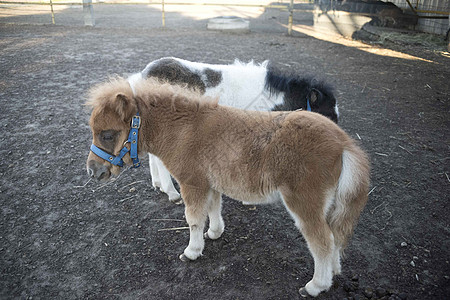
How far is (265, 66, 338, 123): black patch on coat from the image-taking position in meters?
3.54

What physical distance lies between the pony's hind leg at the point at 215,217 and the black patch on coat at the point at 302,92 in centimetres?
133

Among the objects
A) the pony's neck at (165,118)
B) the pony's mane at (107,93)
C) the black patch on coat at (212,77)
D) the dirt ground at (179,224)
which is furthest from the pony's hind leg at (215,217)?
the black patch on coat at (212,77)

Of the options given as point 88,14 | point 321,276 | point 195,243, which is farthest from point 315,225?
point 88,14

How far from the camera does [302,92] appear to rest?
3.67 meters

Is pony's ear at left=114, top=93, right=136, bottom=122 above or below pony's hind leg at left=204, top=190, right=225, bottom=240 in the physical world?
above

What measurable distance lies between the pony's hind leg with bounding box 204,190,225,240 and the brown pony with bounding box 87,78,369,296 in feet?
0.94

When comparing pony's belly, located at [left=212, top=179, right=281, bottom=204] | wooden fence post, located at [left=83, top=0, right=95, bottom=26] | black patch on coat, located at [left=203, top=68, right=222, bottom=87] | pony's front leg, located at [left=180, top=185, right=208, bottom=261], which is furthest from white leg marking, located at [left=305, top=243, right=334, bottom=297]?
wooden fence post, located at [left=83, top=0, right=95, bottom=26]

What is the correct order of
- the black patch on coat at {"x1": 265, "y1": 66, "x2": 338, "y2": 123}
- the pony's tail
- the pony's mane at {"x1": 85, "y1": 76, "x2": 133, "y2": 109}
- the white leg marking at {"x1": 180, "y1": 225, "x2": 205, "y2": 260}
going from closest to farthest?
the pony's tail, the pony's mane at {"x1": 85, "y1": 76, "x2": 133, "y2": 109}, the white leg marking at {"x1": 180, "y1": 225, "x2": 205, "y2": 260}, the black patch on coat at {"x1": 265, "y1": 66, "x2": 338, "y2": 123}

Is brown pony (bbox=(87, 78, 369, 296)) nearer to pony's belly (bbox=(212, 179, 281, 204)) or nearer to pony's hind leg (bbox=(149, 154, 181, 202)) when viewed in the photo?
pony's belly (bbox=(212, 179, 281, 204))

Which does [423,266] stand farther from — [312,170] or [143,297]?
[143,297]

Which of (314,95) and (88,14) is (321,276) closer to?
(314,95)

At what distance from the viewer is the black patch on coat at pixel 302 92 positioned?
354 cm

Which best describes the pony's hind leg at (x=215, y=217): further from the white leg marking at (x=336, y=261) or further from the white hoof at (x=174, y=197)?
the white leg marking at (x=336, y=261)

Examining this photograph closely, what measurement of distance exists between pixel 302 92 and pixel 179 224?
6.62ft
